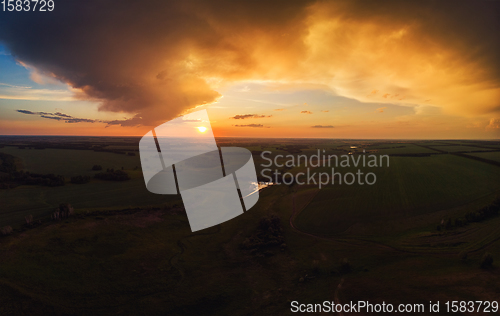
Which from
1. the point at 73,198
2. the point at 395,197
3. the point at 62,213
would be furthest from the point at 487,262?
the point at 73,198

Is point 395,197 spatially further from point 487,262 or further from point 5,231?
point 5,231

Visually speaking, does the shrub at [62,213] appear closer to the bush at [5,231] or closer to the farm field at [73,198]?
the farm field at [73,198]

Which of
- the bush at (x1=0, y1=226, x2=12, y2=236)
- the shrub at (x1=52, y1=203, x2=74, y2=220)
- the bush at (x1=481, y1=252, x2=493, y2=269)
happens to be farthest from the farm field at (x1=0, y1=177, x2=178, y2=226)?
the bush at (x1=481, y1=252, x2=493, y2=269)

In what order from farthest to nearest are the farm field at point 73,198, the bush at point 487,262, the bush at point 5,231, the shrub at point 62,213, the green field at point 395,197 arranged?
the green field at point 395,197 → the farm field at point 73,198 → the shrub at point 62,213 → the bush at point 5,231 → the bush at point 487,262

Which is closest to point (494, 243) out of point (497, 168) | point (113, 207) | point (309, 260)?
point (309, 260)

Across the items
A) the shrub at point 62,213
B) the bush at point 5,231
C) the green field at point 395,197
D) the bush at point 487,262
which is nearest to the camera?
the bush at point 487,262

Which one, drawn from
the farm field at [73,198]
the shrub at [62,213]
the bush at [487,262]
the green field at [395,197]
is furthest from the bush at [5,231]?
the bush at [487,262]

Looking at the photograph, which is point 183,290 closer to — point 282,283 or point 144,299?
point 144,299

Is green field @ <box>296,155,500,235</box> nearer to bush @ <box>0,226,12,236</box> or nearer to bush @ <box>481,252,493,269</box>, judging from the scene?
bush @ <box>481,252,493,269</box>

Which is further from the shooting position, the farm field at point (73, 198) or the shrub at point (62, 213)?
the farm field at point (73, 198)
